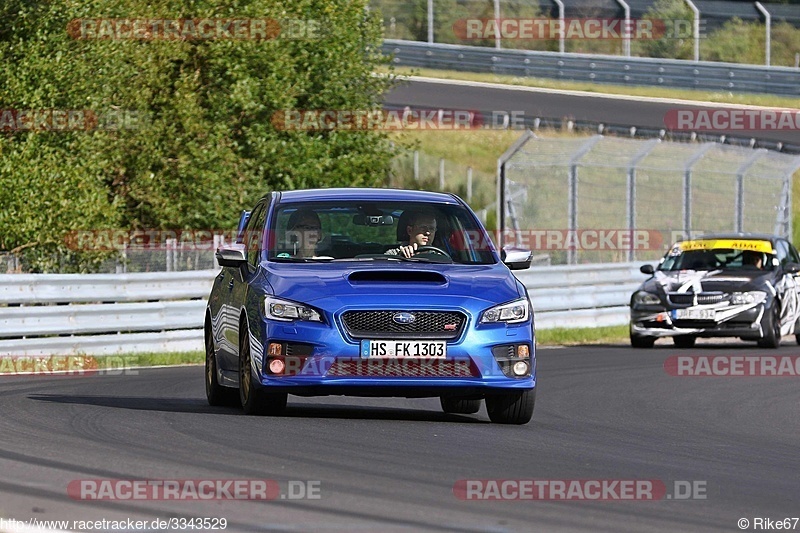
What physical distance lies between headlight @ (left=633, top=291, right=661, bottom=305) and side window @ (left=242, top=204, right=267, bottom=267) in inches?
391

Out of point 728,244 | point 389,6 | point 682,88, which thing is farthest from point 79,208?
point 389,6

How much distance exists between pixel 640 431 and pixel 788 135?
3319 centimetres

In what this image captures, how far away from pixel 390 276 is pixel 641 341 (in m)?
12.1

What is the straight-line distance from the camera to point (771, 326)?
22.1 m

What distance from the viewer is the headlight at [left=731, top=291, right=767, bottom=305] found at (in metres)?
22.0

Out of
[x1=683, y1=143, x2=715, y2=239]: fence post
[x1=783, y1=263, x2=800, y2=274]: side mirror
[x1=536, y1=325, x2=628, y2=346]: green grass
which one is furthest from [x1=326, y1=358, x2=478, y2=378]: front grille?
[x1=683, y1=143, x2=715, y2=239]: fence post

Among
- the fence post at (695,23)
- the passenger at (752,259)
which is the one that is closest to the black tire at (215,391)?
the passenger at (752,259)

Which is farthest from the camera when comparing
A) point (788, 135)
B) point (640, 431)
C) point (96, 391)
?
point (788, 135)

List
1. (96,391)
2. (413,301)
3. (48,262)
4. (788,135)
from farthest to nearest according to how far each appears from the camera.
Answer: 1. (788,135)
2. (48,262)
3. (96,391)
4. (413,301)

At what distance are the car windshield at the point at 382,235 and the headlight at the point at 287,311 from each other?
2.55 feet

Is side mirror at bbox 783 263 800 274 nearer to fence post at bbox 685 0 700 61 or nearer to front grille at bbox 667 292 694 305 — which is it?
front grille at bbox 667 292 694 305

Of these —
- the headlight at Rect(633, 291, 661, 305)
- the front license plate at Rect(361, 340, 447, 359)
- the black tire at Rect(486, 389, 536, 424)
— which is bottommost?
the headlight at Rect(633, 291, 661, 305)

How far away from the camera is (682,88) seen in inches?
1759

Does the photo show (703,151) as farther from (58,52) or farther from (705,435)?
(705,435)
